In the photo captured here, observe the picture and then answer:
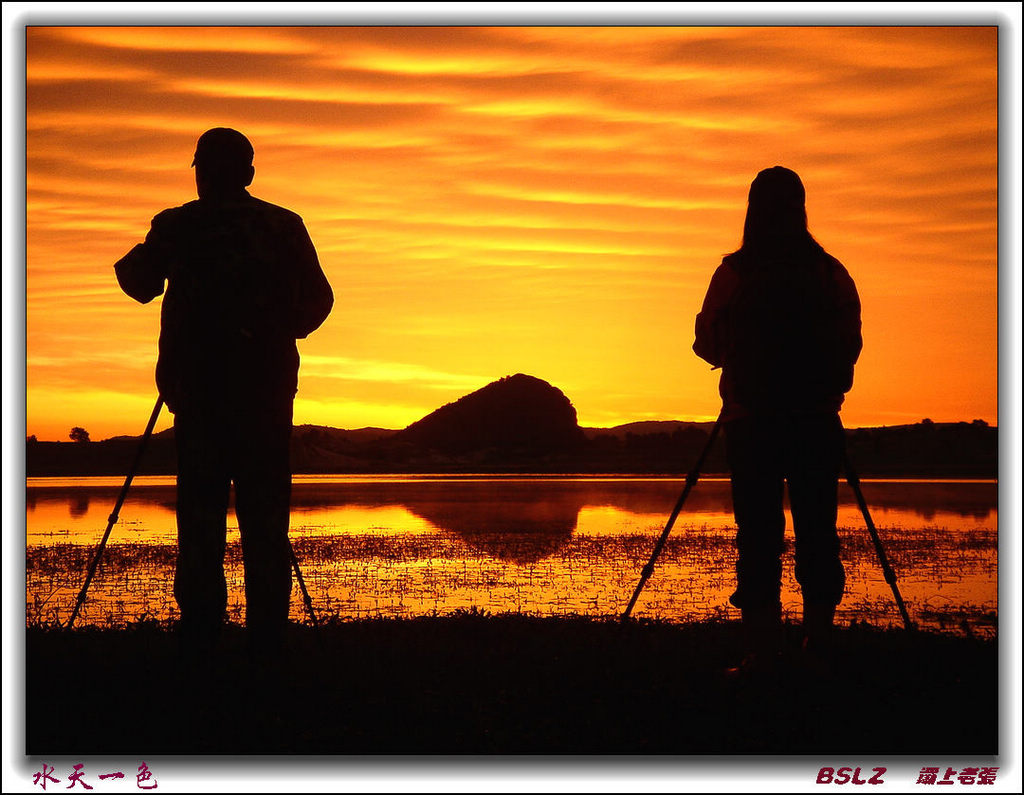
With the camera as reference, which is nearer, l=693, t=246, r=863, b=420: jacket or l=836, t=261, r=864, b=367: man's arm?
l=693, t=246, r=863, b=420: jacket

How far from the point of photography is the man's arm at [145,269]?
629 centimetres

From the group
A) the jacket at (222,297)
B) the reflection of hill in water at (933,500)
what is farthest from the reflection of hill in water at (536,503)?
the jacket at (222,297)

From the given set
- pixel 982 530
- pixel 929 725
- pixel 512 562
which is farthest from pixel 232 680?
pixel 982 530

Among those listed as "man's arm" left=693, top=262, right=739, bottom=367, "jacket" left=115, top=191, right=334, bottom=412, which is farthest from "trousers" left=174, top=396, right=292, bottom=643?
"man's arm" left=693, top=262, right=739, bottom=367

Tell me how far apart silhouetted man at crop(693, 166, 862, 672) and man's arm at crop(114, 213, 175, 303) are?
3.58 meters

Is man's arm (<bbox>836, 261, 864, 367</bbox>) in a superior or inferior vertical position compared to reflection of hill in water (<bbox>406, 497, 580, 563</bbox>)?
superior

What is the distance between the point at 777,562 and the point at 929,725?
1.26m

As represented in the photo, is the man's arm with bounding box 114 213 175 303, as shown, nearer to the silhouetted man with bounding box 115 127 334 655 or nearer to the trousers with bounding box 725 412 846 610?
the silhouetted man with bounding box 115 127 334 655

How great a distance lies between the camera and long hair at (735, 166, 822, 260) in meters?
6.40

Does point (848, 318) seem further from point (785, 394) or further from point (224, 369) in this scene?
point (224, 369)

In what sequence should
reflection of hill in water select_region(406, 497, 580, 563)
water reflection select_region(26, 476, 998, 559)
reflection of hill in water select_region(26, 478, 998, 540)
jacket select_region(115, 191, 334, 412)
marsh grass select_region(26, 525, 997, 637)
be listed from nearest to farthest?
jacket select_region(115, 191, 334, 412) → marsh grass select_region(26, 525, 997, 637) → reflection of hill in water select_region(406, 497, 580, 563) → water reflection select_region(26, 476, 998, 559) → reflection of hill in water select_region(26, 478, 998, 540)

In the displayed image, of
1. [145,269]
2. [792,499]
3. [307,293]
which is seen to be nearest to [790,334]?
[792,499]

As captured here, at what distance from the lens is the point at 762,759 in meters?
5.36

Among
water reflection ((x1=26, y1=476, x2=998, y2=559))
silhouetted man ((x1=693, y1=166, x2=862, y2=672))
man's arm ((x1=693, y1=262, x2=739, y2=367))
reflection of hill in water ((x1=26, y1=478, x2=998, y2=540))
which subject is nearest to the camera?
silhouetted man ((x1=693, y1=166, x2=862, y2=672))
